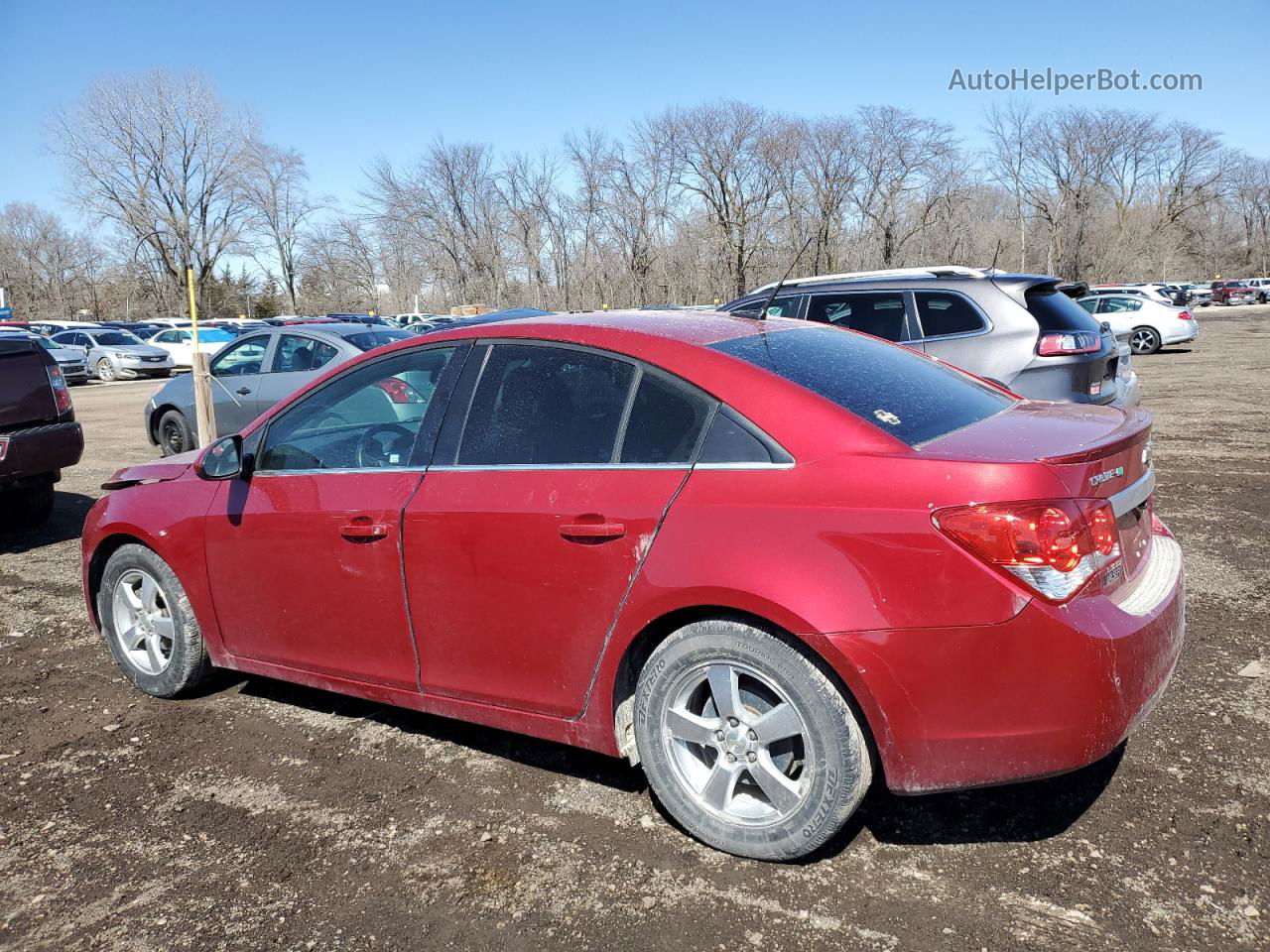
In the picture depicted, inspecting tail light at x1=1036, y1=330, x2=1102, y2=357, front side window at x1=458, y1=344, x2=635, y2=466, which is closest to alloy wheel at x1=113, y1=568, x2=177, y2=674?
front side window at x1=458, y1=344, x2=635, y2=466

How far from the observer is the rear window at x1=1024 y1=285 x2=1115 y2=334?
288 inches

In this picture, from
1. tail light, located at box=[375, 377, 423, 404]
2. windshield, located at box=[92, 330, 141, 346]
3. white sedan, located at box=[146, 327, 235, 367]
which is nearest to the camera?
tail light, located at box=[375, 377, 423, 404]

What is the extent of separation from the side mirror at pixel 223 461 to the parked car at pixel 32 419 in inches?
155

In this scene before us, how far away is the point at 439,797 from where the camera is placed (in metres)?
3.35

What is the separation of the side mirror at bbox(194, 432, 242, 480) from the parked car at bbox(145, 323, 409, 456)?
6.38 meters

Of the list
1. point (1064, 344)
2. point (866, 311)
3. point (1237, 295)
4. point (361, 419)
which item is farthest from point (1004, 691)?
point (1237, 295)

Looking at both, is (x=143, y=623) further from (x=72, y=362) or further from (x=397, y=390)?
(x=72, y=362)

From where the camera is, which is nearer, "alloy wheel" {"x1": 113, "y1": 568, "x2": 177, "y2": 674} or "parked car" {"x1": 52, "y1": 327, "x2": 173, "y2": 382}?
"alloy wheel" {"x1": 113, "y1": 568, "x2": 177, "y2": 674}

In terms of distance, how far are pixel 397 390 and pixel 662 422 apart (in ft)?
4.20

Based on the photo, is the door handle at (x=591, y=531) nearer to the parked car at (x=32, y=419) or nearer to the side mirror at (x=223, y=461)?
the side mirror at (x=223, y=461)

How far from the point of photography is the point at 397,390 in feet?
12.4

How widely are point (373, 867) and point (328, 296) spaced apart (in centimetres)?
7128

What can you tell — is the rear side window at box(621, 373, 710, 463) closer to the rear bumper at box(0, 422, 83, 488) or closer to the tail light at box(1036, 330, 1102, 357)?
the tail light at box(1036, 330, 1102, 357)

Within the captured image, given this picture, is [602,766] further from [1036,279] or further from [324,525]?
[1036,279]
